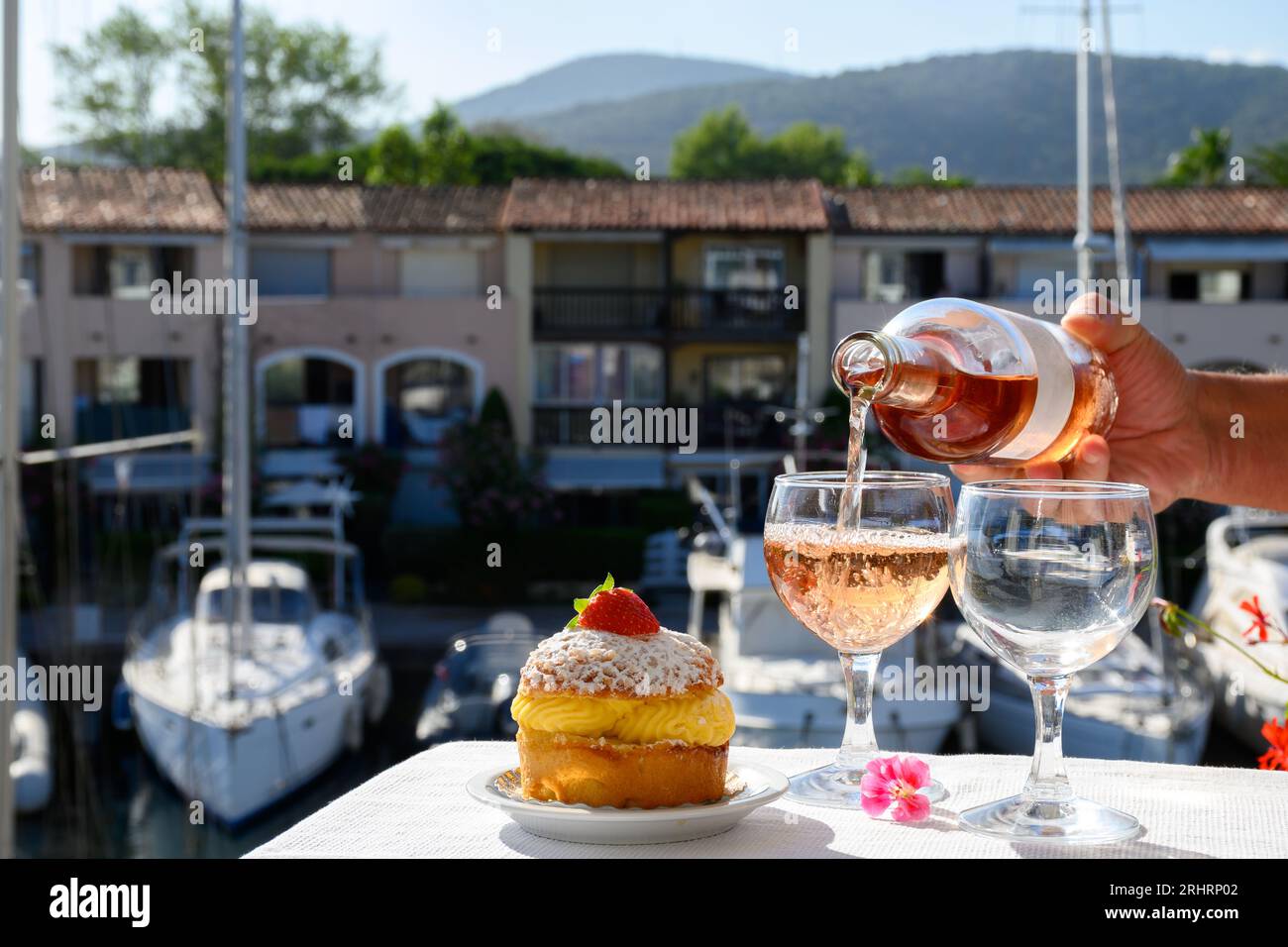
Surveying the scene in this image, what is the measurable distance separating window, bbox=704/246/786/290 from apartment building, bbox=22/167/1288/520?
0.04 meters

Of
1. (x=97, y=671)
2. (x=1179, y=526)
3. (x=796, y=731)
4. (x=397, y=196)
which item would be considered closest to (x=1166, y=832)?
(x=796, y=731)

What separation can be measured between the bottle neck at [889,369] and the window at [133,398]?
2672 centimetres

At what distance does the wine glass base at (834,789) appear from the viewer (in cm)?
152

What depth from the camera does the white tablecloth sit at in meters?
1.28

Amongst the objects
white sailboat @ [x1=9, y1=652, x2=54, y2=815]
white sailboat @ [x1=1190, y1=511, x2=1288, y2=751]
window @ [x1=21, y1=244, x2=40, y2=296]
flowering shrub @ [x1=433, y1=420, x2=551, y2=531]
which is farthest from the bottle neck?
window @ [x1=21, y1=244, x2=40, y2=296]

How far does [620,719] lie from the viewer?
1.43m

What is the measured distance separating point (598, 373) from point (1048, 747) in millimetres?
27841

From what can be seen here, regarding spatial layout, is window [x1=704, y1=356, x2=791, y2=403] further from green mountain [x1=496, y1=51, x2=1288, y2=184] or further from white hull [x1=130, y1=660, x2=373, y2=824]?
green mountain [x1=496, y1=51, x2=1288, y2=184]

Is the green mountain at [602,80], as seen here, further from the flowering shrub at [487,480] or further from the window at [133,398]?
the flowering shrub at [487,480]

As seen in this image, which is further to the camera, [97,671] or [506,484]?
[506,484]
